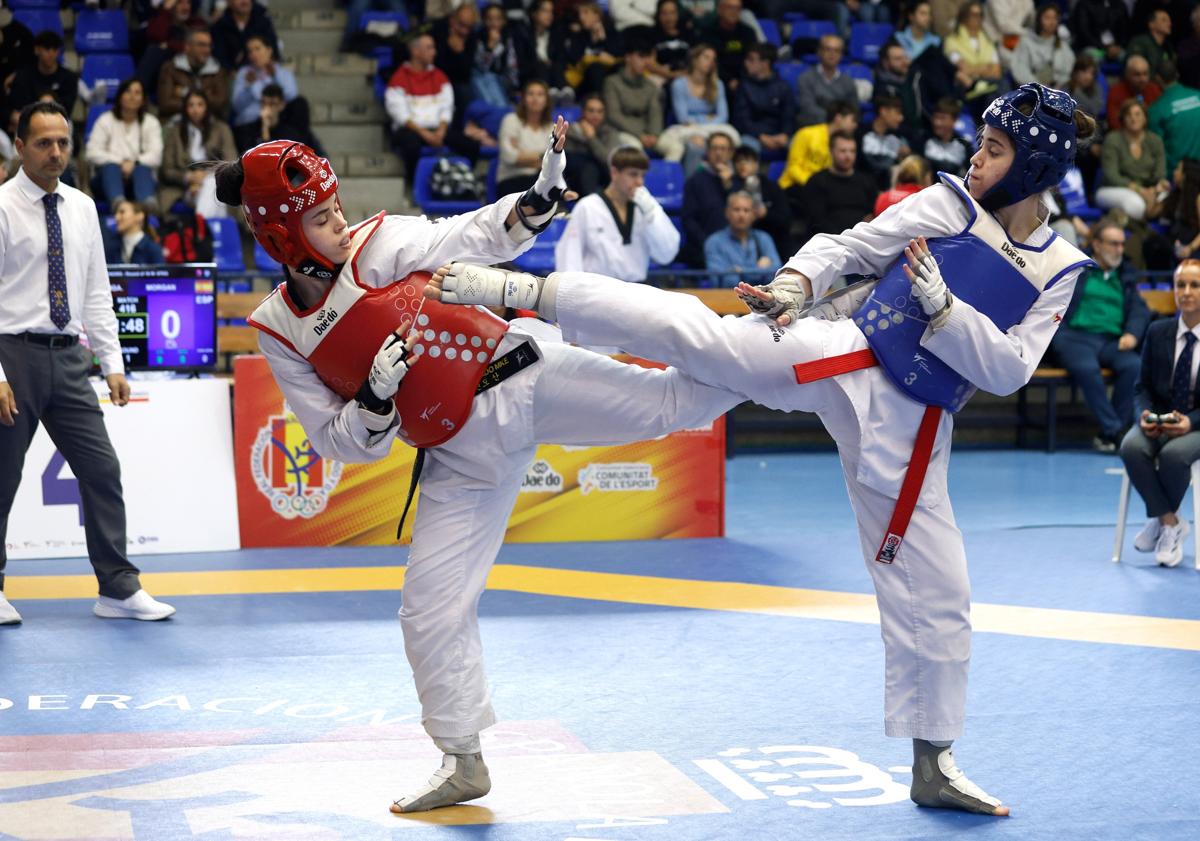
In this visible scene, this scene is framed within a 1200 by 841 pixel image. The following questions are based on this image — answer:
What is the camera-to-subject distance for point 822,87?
12812mm

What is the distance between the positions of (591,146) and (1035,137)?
8379 mm

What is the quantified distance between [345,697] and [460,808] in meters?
1.16

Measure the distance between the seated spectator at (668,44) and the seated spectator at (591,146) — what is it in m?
1.27

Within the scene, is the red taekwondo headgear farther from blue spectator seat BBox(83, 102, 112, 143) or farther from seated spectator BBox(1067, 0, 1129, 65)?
seated spectator BBox(1067, 0, 1129, 65)

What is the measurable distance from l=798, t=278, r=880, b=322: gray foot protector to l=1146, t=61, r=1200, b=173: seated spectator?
34.3ft

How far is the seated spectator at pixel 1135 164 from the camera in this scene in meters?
12.8

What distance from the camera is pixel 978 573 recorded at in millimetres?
6977

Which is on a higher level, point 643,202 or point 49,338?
point 643,202

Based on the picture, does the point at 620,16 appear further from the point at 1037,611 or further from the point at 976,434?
the point at 1037,611

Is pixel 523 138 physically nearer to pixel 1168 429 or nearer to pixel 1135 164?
pixel 1135 164

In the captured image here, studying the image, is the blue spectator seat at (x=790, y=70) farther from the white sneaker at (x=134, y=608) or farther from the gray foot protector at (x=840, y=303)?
the gray foot protector at (x=840, y=303)

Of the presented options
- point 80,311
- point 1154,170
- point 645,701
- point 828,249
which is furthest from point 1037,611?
point 1154,170

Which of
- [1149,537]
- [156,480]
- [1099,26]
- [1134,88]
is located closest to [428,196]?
[156,480]

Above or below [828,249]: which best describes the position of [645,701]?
below
